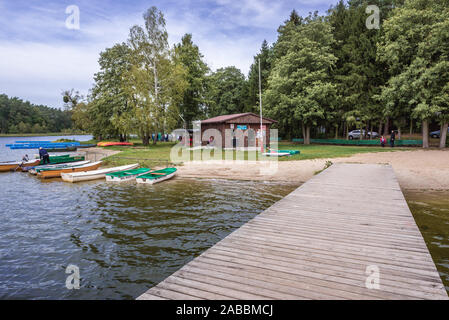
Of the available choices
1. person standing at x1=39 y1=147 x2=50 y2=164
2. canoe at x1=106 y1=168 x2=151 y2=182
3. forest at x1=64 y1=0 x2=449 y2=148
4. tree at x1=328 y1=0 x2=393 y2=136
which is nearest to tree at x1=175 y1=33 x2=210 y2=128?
forest at x1=64 y1=0 x2=449 y2=148

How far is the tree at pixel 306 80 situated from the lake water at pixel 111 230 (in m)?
24.3

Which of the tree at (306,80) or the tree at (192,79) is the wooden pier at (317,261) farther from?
the tree at (192,79)

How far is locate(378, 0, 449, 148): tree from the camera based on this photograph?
29.3m

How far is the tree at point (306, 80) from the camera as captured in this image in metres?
37.3

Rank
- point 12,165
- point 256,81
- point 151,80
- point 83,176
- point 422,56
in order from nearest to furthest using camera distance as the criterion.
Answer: point 83,176 → point 12,165 → point 422,56 → point 151,80 → point 256,81

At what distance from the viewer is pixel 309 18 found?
41656 millimetres

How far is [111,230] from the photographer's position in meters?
9.35

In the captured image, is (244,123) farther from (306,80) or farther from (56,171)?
(56,171)

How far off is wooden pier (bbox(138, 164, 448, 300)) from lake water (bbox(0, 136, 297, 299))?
7.00ft

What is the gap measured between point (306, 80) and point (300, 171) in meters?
23.8

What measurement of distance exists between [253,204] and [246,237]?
6288mm

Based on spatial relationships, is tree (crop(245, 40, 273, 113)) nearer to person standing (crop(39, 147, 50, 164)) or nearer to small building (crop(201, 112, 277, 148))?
small building (crop(201, 112, 277, 148))

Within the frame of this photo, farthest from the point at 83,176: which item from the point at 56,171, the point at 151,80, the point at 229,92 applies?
the point at 229,92
